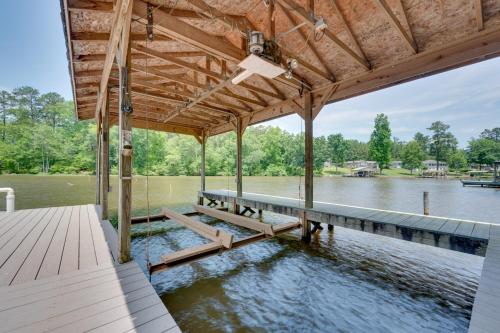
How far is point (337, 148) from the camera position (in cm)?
5172

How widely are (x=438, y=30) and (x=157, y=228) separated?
25.9 ft

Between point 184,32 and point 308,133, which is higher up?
point 184,32

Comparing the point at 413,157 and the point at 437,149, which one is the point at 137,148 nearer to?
the point at 413,157

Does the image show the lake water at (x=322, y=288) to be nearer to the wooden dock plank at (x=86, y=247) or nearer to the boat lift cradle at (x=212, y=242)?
the boat lift cradle at (x=212, y=242)

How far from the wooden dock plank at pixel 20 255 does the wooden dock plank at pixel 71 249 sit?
0.40 meters

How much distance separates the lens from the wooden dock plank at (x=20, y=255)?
2.30m

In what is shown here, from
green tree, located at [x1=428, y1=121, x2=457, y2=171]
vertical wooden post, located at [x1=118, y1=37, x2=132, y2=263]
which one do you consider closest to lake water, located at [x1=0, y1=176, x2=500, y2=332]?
vertical wooden post, located at [x1=118, y1=37, x2=132, y2=263]

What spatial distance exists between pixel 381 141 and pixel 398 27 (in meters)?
46.9

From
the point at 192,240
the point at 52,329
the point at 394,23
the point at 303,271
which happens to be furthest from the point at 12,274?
the point at 394,23

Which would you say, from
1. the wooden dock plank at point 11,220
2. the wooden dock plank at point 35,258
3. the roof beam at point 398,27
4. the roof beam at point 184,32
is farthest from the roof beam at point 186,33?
the wooden dock plank at point 11,220

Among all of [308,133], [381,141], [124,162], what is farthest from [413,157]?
[124,162]

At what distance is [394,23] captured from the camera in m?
3.13

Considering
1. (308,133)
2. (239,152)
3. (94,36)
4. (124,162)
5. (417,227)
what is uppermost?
(94,36)

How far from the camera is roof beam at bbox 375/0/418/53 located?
294 cm
